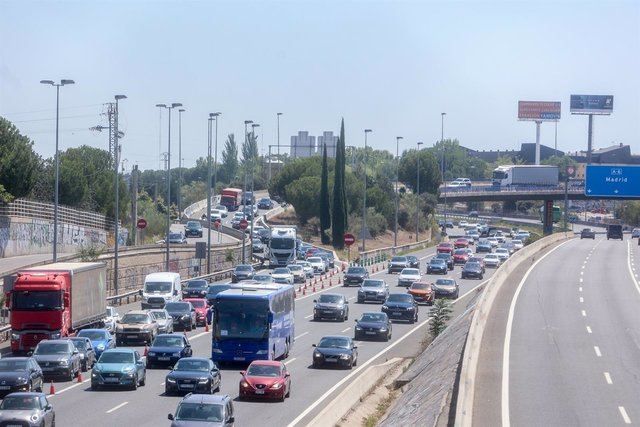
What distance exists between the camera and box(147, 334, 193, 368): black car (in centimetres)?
3625

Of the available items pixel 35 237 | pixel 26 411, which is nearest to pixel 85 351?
pixel 26 411

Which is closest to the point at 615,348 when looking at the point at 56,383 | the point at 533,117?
the point at 56,383

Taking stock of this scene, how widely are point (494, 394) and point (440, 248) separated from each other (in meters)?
70.4

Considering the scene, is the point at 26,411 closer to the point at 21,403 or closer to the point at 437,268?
the point at 21,403

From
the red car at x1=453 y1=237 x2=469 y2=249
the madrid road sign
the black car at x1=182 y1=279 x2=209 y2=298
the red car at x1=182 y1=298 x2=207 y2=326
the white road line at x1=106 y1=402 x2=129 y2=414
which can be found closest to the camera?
the white road line at x1=106 y1=402 x2=129 y2=414

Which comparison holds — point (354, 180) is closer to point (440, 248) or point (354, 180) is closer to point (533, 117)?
point (440, 248)

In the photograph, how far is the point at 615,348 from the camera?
3588cm

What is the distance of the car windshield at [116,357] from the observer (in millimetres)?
31547

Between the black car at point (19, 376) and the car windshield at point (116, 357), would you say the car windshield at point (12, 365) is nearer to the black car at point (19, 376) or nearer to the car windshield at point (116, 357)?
the black car at point (19, 376)

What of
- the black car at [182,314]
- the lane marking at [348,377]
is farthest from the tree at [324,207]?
the black car at [182,314]

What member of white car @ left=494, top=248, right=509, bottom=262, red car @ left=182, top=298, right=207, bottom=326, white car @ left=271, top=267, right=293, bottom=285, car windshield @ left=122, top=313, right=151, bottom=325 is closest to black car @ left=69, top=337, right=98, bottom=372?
car windshield @ left=122, top=313, right=151, bottom=325

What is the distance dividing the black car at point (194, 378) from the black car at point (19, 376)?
11.7 ft

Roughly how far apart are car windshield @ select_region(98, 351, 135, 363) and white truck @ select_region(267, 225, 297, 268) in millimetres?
50330

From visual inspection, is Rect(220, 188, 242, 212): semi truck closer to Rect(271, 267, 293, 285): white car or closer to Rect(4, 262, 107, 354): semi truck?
Rect(271, 267, 293, 285): white car
